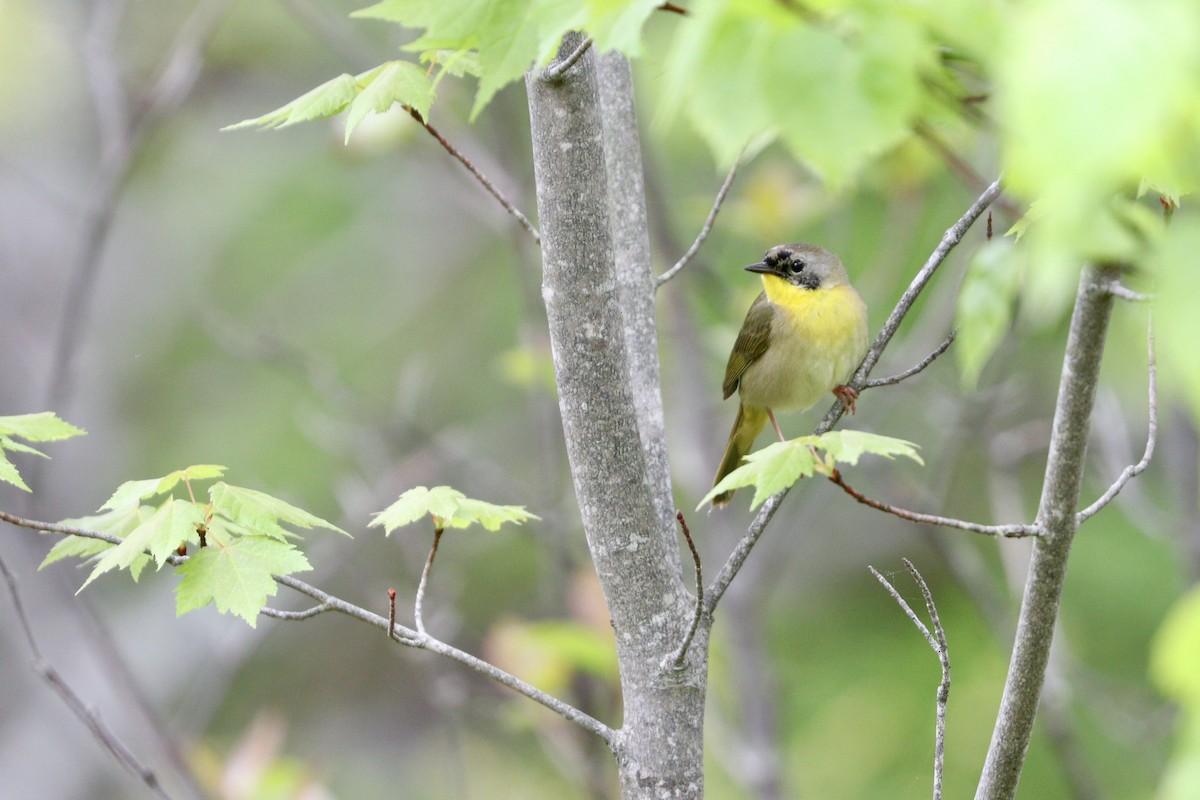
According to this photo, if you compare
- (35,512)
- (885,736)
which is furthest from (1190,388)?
(885,736)

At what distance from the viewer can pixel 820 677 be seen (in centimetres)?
715

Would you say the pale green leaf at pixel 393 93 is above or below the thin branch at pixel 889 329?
above

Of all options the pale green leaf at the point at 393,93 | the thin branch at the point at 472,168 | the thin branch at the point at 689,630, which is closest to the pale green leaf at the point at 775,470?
the thin branch at the point at 689,630

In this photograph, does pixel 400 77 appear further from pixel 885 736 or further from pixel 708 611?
pixel 885 736

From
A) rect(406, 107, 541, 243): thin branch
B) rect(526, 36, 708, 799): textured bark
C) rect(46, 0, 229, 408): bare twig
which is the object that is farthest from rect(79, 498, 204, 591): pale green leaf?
rect(46, 0, 229, 408): bare twig

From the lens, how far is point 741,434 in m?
4.82

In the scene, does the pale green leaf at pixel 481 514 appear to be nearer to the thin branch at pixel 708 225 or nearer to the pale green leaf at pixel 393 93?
the thin branch at pixel 708 225

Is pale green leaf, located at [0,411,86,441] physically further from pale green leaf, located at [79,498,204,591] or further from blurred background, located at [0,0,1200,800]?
blurred background, located at [0,0,1200,800]

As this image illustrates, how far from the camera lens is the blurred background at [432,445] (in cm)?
468

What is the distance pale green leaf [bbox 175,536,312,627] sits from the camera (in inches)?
78.4

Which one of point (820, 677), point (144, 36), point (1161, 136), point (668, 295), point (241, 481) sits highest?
point (1161, 136)

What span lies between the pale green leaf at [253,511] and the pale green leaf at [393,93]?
0.71 m

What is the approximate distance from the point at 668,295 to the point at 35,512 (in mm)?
2659

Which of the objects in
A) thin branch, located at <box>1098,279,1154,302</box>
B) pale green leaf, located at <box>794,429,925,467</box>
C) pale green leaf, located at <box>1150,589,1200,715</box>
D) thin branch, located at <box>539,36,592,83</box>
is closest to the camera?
pale green leaf, located at <box>1150,589,1200,715</box>
